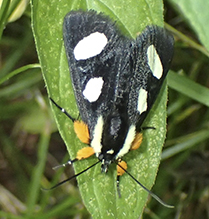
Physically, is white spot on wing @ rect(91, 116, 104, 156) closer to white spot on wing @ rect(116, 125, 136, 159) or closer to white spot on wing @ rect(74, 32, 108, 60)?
white spot on wing @ rect(116, 125, 136, 159)

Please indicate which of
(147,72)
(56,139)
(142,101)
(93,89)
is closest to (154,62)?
(147,72)

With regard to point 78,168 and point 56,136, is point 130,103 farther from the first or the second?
point 56,136

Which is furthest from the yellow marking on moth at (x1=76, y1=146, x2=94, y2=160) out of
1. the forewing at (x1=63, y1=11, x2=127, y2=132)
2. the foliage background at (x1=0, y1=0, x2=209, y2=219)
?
the foliage background at (x1=0, y1=0, x2=209, y2=219)

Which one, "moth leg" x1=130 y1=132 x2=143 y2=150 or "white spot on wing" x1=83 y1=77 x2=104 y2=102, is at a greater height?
"white spot on wing" x1=83 y1=77 x2=104 y2=102

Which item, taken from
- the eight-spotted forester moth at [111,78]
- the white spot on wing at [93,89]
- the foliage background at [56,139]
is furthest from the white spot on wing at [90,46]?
the foliage background at [56,139]

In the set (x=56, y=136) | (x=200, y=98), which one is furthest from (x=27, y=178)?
(x=200, y=98)
